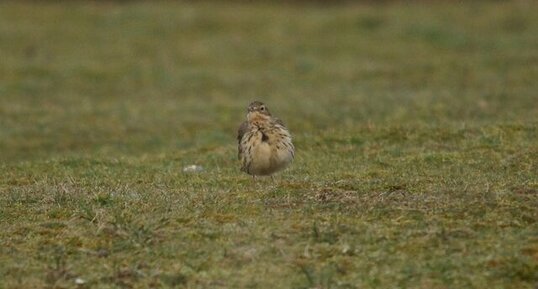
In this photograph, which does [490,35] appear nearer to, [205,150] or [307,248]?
[205,150]

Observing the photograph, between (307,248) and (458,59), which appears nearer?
(307,248)

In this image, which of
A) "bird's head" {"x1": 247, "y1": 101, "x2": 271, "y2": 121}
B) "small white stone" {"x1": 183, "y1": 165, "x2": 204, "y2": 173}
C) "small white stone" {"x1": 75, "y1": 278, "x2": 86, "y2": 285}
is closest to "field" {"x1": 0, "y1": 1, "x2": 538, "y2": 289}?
"small white stone" {"x1": 75, "y1": 278, "x2": 86, "y2": 285}

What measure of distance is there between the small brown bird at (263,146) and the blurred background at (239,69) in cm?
384

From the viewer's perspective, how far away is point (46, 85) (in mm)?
27328

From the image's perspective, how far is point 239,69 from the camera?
29516mm

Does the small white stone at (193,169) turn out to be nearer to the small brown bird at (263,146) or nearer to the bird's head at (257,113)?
the small brown bird at (263,146)

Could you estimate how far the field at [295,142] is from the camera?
385 inches

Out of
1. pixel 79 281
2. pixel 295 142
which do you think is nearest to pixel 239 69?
pixel 295 142

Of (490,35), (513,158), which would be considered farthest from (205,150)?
(490,35)

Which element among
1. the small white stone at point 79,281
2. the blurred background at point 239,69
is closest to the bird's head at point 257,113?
the blurred background at point 239,69

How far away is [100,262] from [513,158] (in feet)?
21.4

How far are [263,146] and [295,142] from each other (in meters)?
4.16

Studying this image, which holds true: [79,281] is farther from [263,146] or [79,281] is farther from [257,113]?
Answer: [257,113]

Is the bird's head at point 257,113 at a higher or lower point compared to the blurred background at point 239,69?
higher
